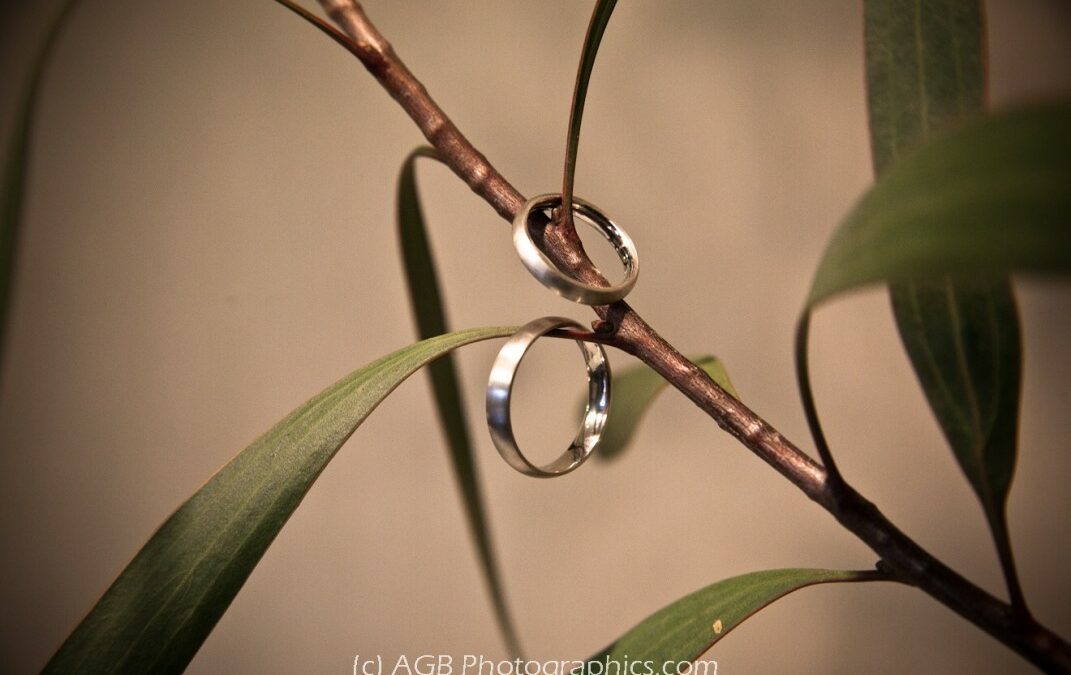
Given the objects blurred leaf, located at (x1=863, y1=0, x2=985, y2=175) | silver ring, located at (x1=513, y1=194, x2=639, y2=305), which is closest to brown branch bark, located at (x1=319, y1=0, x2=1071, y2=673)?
silver ring, located at (x1=513, y1=194, x2=639, y2=305)

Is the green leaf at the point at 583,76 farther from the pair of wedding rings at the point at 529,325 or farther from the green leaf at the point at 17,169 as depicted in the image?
the green leaf at the point at 17,169

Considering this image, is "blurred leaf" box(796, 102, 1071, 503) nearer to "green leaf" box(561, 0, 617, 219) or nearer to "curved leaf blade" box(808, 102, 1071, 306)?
"curved leaf blade" box(808, 102, 1071, 306)

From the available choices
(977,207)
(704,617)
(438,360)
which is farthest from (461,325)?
(977,207)

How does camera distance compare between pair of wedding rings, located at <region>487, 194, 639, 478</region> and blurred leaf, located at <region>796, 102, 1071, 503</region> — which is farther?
pair of wedding rings, located at <region>487, 194, 639, 478</region>

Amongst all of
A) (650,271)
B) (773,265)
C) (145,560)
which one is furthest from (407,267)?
(773,265)

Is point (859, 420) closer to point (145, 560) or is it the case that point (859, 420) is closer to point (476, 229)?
point (476, 229)

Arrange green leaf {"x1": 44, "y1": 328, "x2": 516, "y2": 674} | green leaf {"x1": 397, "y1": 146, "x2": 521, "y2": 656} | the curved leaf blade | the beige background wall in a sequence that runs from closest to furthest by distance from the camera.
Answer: the curved leaf blade → green leaf {"x1": 44, "y1": 328, "x2": 516, "y2": 674} → green leaf {"x1": 397, "y1": 146, "x2": 521, "y2": 656} → the beige background wall

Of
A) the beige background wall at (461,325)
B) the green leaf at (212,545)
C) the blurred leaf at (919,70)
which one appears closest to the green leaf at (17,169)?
the green leaf at (212,545)

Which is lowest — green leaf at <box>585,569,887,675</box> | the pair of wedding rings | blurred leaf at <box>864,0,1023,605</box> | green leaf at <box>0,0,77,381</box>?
green leaf at <box>585,569,887,675</box>
